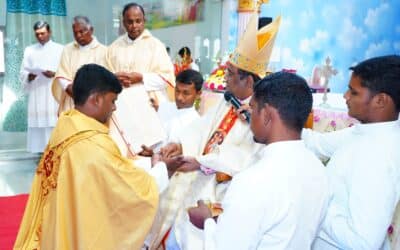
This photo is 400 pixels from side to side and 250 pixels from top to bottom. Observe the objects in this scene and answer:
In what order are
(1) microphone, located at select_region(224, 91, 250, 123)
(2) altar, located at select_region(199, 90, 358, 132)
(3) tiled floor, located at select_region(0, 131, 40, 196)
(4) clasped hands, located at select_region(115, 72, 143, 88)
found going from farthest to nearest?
(3) tiled floor, located at select_region(0, 131, 40, 196)
(4) clasped hands, located at select_region(115, 72, 143, 88)
(2) altar, located at select_region(199, 90, 358, 132)
(1) microphone, located at select_region(224, 91, 250, 123)

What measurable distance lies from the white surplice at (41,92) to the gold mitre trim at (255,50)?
4795 mm

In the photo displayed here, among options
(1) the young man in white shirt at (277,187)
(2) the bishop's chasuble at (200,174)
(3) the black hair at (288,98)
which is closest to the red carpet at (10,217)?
(2) the bishop's chasuble at (200,174)

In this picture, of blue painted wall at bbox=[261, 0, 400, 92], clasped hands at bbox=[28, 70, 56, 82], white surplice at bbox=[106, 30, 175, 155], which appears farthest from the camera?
clasped hands at bbox=[28, 70, 56, 82]

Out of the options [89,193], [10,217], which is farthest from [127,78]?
[10,217]

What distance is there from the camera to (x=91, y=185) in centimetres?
191

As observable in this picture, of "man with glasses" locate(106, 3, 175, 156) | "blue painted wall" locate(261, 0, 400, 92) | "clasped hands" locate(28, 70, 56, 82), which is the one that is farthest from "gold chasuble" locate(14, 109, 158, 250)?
"clasped hands" locate(28, 70, 56, 82)

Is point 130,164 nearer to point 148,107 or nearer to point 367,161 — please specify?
point 367,161

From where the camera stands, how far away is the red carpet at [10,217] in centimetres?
352

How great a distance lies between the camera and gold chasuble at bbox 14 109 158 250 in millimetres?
1908

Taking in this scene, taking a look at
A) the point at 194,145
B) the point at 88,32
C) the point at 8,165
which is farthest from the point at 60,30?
the point at 194,145

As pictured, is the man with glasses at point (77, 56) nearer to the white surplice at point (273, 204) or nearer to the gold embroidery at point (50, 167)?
the gold embroidery at point (50, 167)

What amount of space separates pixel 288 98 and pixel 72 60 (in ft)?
12.6

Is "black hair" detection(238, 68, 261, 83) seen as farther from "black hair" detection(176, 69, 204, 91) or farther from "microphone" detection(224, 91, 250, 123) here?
"black hair" detection(176, 69, 204, 91)

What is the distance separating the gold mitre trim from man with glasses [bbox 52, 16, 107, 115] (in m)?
2.72
